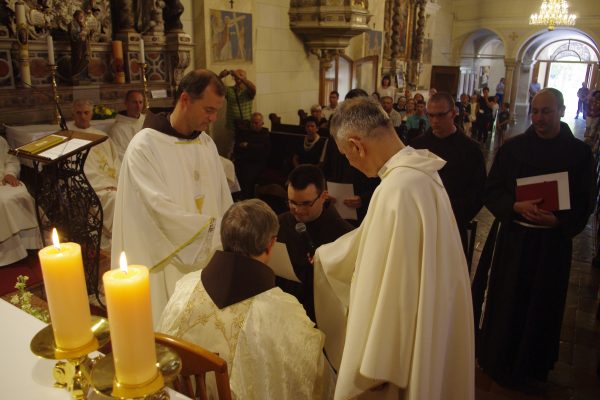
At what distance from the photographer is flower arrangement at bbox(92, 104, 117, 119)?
573cm

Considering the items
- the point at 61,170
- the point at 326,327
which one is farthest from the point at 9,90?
the point at 326,327

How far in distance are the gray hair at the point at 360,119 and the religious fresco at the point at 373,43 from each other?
1135cm

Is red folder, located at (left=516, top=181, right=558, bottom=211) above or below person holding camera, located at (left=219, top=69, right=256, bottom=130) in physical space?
below

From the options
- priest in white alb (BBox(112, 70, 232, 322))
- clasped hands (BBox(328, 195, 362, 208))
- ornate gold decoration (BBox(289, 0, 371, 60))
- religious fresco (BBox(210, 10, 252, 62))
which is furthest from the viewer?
ornate gold decoration (BBox(289, 0, 371, 60))

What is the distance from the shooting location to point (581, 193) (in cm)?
296

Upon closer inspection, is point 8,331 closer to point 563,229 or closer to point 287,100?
point 563,229

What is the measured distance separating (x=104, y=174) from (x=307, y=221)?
3.18 meters

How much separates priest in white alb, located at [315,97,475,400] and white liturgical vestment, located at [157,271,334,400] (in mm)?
134

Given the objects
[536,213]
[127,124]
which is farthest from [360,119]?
[127,124]

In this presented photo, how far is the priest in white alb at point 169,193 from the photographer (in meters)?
2.38

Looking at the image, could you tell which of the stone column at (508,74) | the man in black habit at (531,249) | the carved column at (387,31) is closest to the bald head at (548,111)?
the man in black habit at (531,249)

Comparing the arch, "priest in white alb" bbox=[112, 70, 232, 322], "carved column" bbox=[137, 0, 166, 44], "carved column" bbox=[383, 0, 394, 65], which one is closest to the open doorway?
the arch

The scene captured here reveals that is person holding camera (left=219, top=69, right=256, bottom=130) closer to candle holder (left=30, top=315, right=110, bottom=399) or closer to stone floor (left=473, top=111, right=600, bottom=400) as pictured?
stone floor (left=473, top=111, right=600, bottom=400)

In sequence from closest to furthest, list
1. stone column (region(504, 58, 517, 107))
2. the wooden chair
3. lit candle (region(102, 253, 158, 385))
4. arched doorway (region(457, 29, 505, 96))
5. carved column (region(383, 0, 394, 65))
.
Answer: lit candle (region(102, 253, 158, 385))
the wooden chair
carved column (region(383, 0, 394, 65))
stone column (region(504, 58, 517, 107))
arched doorway (region(457, 29, 505, 96))
